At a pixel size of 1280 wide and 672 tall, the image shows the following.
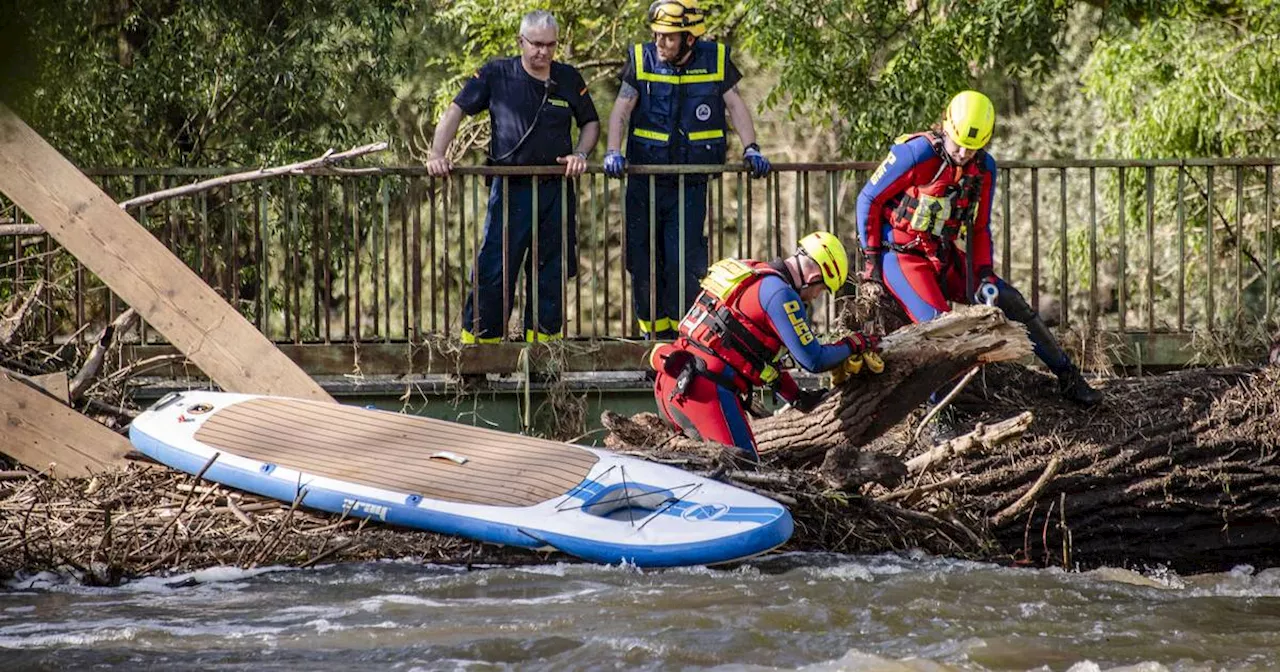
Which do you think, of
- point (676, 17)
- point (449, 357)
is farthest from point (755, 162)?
point (449, 357)

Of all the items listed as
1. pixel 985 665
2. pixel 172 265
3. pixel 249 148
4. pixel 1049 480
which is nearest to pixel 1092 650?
pixel 985 665

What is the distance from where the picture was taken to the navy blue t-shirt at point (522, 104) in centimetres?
984

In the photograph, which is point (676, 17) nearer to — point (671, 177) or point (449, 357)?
point (671, 177)

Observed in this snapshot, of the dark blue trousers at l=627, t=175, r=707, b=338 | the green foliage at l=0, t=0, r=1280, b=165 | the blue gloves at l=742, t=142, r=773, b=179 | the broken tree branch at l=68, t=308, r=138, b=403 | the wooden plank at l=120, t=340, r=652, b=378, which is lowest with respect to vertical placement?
the wooden plank at l=120, t=340, r=652, b=378

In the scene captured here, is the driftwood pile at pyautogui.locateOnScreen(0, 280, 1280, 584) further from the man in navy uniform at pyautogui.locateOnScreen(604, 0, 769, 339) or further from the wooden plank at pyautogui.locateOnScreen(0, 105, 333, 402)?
the man in navy uniform at pyautogui.locateOnScreen(604, 0, 769, 339)

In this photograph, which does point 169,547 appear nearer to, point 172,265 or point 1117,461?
point 172,265

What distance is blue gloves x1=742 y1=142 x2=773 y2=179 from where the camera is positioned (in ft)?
31.4

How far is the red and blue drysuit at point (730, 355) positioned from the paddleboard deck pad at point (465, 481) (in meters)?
0.49

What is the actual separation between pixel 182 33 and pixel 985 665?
29.8 feet

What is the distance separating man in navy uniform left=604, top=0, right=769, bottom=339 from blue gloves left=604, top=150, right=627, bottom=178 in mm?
19

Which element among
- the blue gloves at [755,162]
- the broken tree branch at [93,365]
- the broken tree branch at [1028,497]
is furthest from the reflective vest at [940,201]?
the broken tree branch at [93,365]

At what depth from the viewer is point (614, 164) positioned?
958cm

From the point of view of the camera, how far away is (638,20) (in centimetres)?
1520

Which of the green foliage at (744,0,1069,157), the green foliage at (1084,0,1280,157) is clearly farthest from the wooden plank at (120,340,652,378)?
the green foliage at (1084,0,1280,157)
